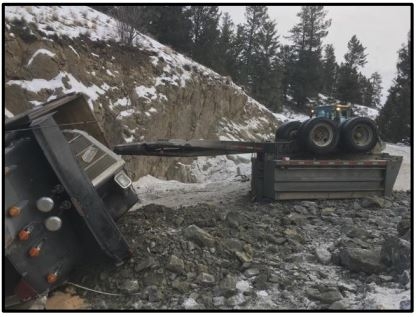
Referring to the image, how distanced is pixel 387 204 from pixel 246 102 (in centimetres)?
1557

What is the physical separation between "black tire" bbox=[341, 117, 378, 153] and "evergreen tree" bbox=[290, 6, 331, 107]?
29.1 metres

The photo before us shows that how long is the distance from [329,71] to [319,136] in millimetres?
32639

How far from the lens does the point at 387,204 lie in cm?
789

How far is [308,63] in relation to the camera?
3775 centimetres

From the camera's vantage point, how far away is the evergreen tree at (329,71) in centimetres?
3834

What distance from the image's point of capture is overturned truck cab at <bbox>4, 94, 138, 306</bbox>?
13.9 ft

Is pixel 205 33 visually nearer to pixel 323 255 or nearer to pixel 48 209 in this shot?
pixel 323 255

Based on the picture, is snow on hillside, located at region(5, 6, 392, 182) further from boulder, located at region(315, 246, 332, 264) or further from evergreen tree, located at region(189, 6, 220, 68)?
boulder, located at region(315, 246, 332, 264)

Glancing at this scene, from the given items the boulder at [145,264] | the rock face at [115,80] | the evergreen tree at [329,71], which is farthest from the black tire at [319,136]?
the evergreen tree at [329,71]

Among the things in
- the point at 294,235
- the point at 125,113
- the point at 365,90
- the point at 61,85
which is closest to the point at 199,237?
the point at 294,235

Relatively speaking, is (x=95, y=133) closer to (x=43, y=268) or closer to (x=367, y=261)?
(x=43, y=268)

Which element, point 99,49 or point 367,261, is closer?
point 367,261

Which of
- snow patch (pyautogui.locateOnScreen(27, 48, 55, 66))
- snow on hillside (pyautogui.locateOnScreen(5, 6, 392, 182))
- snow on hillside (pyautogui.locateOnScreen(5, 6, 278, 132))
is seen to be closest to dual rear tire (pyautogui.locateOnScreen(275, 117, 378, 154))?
snow on hillside (pyautogui.locateOnScreen(5, 6, 392, 182))

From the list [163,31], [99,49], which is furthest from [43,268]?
[163,31]
